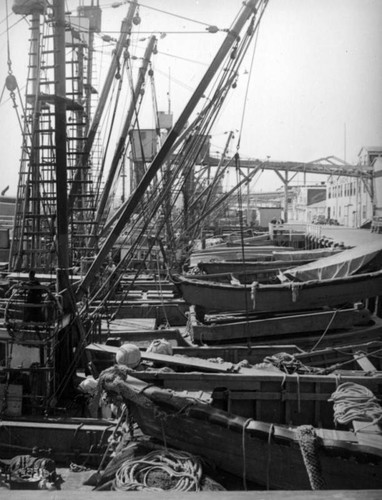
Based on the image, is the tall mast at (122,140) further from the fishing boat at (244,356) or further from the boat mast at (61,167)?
the boat mast at (61,167)

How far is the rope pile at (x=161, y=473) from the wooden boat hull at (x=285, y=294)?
6.50 m

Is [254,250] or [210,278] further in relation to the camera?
[254,250]

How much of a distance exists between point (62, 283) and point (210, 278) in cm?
765

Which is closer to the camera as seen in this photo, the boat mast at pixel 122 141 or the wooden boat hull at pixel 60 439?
the wooden boat hull at pixel 60 439

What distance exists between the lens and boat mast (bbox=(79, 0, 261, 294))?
996cm

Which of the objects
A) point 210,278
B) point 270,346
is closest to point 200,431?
point 270,346

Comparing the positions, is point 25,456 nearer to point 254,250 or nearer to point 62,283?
point 62,283

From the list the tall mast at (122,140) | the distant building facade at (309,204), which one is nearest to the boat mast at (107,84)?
the tall mast at (122,140)

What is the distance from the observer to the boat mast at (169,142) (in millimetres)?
9962

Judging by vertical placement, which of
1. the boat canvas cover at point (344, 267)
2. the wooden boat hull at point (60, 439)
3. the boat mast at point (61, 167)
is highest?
the boat mast at point (61, 167)

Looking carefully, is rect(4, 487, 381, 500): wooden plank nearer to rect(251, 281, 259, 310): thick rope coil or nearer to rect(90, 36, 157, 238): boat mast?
rect(251, 281, 259, 310): thick rope coil

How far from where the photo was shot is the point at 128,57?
1517 cm

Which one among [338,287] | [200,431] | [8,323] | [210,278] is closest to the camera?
[200,431]

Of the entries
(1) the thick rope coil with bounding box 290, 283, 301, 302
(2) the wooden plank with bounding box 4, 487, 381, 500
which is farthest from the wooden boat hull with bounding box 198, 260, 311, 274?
(2) the wooden plank with bounding box 4, 487, 381, 500
